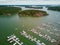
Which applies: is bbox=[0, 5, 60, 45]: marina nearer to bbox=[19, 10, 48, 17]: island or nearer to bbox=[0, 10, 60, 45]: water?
bbox=[0, 10, 60, 45]: water

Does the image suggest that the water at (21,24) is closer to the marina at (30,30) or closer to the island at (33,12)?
the marina at (30,30)

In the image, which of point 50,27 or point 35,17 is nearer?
point 50,27

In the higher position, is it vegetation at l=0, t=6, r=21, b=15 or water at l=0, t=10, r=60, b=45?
vegetation at l=0, t=6, r=21, b=15

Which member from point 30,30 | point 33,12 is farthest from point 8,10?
point 30,30

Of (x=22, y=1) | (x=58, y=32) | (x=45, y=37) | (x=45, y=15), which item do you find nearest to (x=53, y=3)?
(x=45, y=15)

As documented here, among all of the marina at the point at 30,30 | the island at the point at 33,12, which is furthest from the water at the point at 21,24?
the island at the point at 33,12

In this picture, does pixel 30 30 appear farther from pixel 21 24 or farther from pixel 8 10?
pixel 8 10

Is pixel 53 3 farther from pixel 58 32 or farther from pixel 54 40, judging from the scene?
pixel 54 40

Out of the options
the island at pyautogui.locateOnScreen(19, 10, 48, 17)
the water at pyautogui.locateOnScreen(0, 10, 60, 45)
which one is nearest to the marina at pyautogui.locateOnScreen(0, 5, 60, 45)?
the water at pyautogui.locateOnScreen(0, 10, 60, 45)
